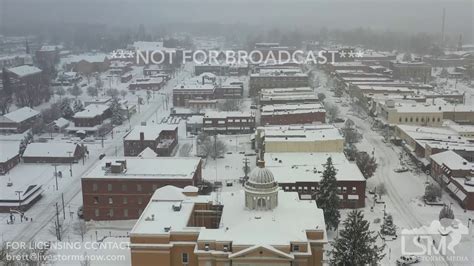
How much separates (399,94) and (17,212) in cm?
3371

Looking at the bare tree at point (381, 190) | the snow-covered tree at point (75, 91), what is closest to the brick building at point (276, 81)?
the snow-covered tree at point (75, 91)

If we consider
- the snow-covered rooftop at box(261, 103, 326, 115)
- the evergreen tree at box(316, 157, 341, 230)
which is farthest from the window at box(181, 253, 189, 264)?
the snow-covered rooftop at box(261, 103, 326, 115)

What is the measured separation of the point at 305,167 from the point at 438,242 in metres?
7.91

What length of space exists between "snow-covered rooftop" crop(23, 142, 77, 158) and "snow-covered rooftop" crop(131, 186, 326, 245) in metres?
14.7

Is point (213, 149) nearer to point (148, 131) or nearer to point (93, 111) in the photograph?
point (148, 131)

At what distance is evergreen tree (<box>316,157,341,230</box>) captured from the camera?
2162 centimetres

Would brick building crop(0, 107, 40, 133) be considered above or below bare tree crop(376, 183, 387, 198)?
above

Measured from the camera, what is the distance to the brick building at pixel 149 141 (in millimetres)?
32584

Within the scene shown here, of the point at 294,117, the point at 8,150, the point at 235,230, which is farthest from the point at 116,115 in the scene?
the point at 235,230

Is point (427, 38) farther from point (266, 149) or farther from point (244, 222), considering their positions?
point (244, 222)

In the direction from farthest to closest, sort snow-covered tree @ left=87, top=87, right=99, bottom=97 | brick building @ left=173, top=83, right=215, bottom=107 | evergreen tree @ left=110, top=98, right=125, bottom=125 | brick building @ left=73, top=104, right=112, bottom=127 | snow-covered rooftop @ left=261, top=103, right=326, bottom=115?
snow-covered tree @ left=87, top=87, right=99, bottom=97
brick building @ left=173, top=83, right=215, bottom=107
evergreen tree @ left=110, top=98, right=125, bottom=125
brick building @ left=73, top=104, right=112, bottom=127
snow-covered rooftop @ left=261, top=103, right=326, bottom=115

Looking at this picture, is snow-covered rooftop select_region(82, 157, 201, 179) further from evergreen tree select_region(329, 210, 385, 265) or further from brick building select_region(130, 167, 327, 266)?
evergreen tree select_region(329, 210, 385, 265)

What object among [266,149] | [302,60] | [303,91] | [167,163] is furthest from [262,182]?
[302,60]

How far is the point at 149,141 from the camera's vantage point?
107 ft
